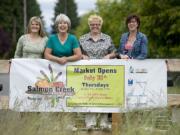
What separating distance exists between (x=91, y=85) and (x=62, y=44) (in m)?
0.71

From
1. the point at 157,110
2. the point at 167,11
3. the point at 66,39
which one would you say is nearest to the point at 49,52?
the point at 66,39

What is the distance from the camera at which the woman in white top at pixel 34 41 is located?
9250 millimetres

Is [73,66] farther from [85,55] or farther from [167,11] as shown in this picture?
[167,11]

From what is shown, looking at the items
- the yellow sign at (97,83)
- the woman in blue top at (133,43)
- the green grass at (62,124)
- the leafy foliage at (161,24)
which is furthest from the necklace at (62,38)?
the leafy foliage at (161,24)

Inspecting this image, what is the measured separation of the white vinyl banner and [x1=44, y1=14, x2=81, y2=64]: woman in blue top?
126 millimetres

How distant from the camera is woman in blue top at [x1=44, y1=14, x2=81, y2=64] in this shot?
358 inches

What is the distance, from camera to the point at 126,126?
7805 millimetres

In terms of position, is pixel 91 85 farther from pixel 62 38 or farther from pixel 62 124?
pixel 62 124

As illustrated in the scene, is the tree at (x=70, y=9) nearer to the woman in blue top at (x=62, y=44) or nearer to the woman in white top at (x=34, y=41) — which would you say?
the woman in white top at (x=34, y=41)

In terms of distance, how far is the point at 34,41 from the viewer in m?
9.34

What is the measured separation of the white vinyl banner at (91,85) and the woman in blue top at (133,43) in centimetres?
13

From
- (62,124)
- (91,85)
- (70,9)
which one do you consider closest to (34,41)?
(91,85)

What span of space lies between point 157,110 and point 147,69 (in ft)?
3.72

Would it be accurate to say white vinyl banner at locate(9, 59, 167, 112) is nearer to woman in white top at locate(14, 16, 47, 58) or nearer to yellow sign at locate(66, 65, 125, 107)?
yellow sign at locate(66, 65, 125, 107)
